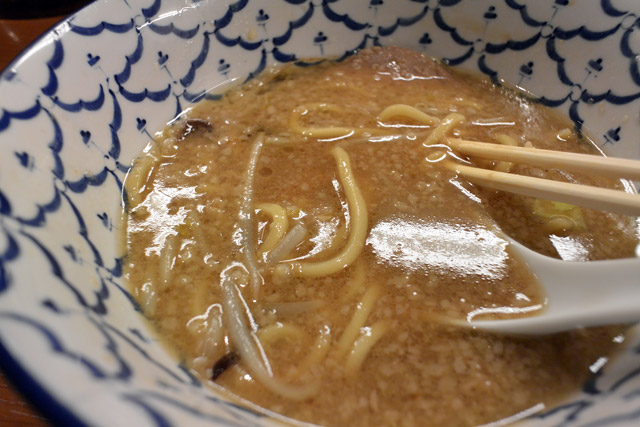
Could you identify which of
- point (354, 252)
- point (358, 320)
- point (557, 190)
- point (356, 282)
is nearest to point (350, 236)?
point (354, 252)

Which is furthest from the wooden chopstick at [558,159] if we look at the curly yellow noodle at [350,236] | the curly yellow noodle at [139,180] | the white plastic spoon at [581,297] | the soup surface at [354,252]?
the curly yellow noodle at [139,180]

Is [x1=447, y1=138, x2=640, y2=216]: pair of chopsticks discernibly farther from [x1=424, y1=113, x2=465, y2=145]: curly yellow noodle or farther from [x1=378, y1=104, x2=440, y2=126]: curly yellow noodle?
[x1=378, y1=104, x2=440, y2=126]: curly yellow noodle

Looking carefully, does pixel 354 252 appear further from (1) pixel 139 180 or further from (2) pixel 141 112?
(2) pixel 141 112

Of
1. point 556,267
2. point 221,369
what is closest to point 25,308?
point 221,369

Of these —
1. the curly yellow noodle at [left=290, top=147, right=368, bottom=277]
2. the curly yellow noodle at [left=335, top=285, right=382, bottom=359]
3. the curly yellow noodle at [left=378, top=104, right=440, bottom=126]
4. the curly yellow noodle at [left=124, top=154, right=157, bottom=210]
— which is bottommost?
the curly yellow noodle at [left=335, top=285, right=382, bottom=359]

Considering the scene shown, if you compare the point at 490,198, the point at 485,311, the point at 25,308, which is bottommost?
the point at 485,311

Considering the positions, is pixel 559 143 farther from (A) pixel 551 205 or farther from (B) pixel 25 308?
(B) pixel 25 308

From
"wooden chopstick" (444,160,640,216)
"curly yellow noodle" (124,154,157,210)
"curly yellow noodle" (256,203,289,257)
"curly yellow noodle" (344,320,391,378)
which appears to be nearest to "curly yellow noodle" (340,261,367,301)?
"curly yellow noodle" (344,320,391,378)

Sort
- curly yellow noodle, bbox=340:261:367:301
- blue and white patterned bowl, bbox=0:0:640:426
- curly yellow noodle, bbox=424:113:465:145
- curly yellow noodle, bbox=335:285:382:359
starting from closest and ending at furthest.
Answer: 1. blue and white patterned bowl, bbox=0:0:640:426
2. curly yellow noodle, bbox=335:285:382:359
3. curly yellow noodle, bbox=340:261:367:301
4. curly yellow noodle, bbox=424:113:465:145
